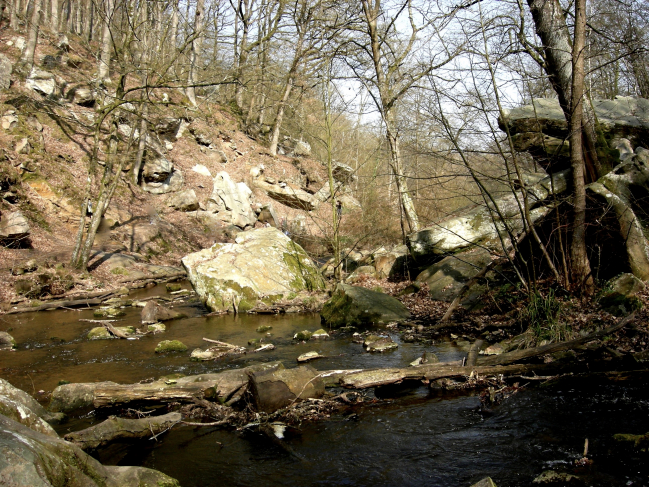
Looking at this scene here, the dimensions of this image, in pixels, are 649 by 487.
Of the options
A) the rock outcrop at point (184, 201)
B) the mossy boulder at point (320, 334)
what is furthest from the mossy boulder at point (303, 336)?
the rock outcrop at point (184, 201)

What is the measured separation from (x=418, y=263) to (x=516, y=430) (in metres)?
8.67

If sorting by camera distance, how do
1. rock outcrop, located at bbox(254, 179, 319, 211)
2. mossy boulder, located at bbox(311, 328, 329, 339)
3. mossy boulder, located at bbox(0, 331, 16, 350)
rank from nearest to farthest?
mossy boulder, located at bbox(0, 331, 16, 350) < mossy boulder, located at bbox(311, 328, 329, 339) < rock outcrop, located at bbox(254, 179, 319, 211)

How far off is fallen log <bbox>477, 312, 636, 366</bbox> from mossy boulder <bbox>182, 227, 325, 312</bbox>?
7.38 m

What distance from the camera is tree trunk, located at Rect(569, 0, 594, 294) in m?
7.08

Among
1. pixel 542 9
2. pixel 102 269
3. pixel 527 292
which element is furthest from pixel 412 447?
pixel 102 269

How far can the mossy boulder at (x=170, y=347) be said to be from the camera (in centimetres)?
815

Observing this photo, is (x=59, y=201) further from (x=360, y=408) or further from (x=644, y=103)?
(x=644, y=103)

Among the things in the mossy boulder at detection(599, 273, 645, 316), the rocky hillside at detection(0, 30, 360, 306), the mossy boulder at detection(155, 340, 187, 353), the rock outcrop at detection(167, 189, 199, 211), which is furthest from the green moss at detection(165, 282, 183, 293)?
the mossy boulder at detection(599, 273, 645, 316)

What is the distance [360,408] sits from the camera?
5.34m

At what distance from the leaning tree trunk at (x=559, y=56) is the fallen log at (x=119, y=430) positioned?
776 centimetres

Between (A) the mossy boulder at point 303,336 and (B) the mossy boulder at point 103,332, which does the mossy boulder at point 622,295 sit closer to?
(A) the mossy boulder at point 303,336

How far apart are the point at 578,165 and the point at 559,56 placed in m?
2.33

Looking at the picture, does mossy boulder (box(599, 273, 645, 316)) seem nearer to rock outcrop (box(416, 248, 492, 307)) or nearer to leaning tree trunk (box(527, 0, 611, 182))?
leaning tree trunk (box(527, 0, 611, 182))

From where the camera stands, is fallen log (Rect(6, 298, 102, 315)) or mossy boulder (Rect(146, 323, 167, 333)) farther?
fallen log (Rect(6, 298, 102, 315))
